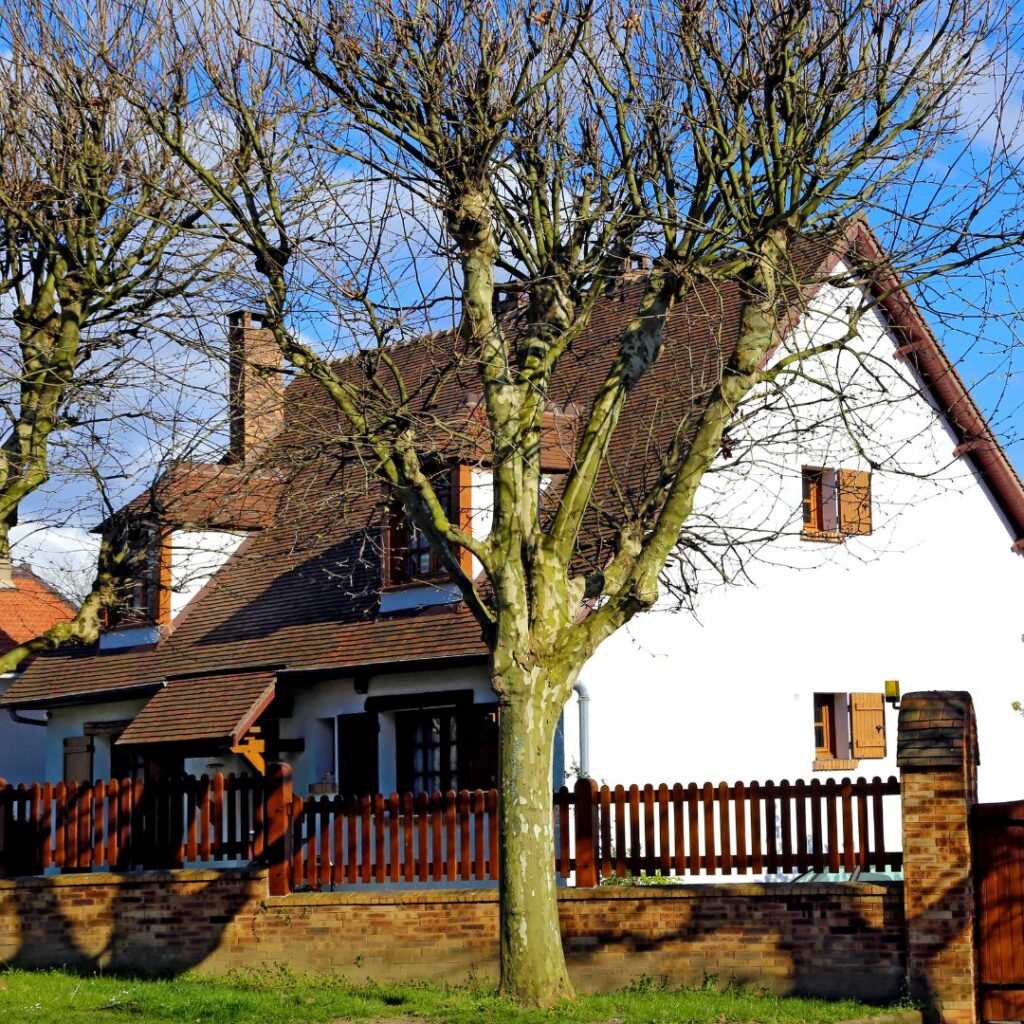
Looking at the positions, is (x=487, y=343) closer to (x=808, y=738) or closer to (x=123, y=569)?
(x=123, y=569)

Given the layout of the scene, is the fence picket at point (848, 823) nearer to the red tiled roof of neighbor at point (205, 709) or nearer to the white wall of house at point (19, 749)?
the red tiled roof of neighbor at point (205, 709)

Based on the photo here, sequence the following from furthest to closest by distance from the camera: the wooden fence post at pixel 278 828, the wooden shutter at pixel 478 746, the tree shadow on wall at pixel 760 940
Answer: the wooden shutter at pixel 478 746 < the wooden fence post at pixel 278 828 < the tree shadow on wall at pixel 760 940

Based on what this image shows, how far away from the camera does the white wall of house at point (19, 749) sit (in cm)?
3006

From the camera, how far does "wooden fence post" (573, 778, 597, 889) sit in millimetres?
14859

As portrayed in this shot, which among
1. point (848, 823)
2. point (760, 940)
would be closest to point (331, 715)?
point (760, 940)

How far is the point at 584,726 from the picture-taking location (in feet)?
66.0

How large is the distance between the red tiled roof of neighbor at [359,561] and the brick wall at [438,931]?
4743mm

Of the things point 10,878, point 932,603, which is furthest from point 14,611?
point 932,603

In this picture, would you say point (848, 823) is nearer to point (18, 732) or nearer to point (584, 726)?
point (584, 726)

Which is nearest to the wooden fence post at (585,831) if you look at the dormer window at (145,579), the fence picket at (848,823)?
the fence picket at (848,823)

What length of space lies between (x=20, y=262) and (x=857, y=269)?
25.1 feet

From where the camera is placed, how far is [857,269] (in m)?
13.6

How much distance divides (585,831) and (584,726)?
5.20m

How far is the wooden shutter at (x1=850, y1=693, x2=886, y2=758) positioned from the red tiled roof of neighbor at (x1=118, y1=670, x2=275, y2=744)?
307 inches
